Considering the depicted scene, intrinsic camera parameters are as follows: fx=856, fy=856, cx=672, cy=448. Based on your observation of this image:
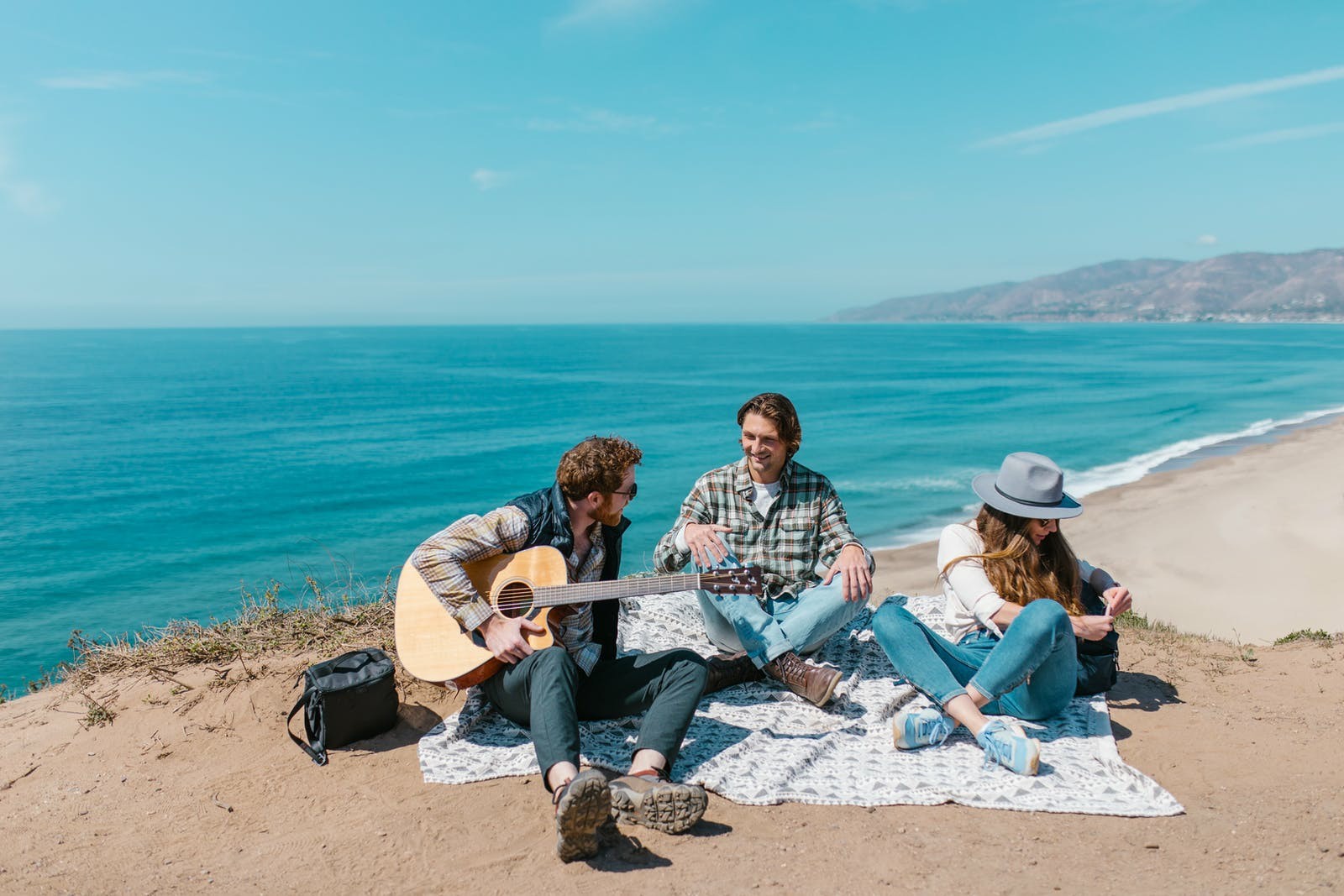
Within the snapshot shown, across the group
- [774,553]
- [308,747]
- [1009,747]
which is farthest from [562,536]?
[1009,747]

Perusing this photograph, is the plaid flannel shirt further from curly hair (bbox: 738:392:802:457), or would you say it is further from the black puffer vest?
curly hair (bbox: 738:392:802:457)

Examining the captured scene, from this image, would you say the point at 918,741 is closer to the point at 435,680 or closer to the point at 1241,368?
the point at 435,680

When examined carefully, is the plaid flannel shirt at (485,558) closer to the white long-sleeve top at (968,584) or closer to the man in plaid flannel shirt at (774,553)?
the man in plaid flannel shirt at (774,553)

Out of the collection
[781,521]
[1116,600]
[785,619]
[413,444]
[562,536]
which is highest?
[562,536]

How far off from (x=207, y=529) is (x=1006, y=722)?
2511 cm

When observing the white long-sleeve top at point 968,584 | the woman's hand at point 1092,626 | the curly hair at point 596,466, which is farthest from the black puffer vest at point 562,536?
the woman's hand at point 1092,626

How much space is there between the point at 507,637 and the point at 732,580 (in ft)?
3.79

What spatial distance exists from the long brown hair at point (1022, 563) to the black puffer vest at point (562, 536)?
68.5 inches

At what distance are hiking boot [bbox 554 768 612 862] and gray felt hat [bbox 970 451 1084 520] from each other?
244cm

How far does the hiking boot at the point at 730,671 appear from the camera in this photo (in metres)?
4.94

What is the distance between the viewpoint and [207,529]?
24.5 meters

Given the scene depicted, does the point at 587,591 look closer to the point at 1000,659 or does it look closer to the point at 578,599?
the point at 578,599

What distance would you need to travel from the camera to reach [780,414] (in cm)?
502

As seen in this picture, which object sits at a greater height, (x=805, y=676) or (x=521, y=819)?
(x=805, y=676)
